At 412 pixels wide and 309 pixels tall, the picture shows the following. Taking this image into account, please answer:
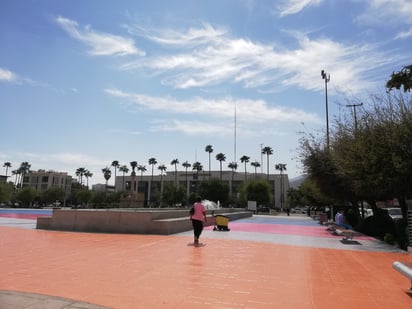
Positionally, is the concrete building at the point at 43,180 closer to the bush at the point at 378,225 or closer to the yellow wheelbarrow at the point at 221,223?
the yellow wheelbarrow at the point at 221,223

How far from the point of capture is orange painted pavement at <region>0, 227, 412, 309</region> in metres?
5.40

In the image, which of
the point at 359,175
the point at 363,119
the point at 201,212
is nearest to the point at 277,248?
the point at 201,212

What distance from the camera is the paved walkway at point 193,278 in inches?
207

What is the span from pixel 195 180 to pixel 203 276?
11683 cm

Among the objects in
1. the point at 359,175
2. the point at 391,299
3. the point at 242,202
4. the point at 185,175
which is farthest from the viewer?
the point at 185,175

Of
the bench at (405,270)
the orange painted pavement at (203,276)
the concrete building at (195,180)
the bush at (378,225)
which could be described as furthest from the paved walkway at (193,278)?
the concrete building at (195,180)

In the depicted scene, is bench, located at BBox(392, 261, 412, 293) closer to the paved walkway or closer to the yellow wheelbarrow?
the paved walkway

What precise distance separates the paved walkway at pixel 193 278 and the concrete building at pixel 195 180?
106215mm

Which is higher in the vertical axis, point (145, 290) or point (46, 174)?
point (46, 174)

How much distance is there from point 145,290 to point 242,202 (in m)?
76.1

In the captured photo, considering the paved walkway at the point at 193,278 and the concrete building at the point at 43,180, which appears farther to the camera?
the concrete building at the point at 43,180

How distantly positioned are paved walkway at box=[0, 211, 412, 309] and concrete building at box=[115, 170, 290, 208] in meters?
106

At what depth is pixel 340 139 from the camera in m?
17.9

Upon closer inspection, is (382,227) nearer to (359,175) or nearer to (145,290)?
(359,175)
